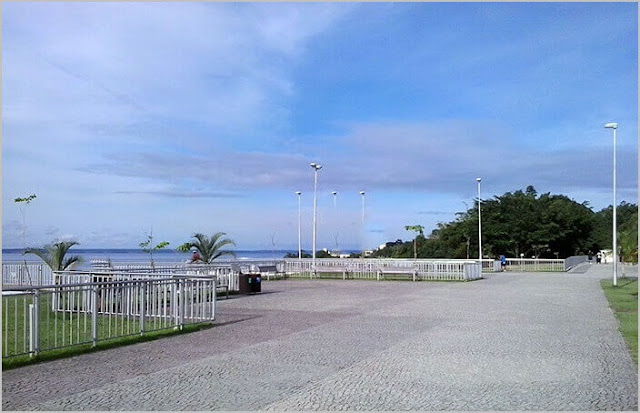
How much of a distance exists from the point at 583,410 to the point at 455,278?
79.5 ft

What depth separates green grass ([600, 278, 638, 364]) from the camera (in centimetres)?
1127

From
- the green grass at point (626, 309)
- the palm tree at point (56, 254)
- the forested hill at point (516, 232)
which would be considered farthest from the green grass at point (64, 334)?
the forested hill at point (516, 232)

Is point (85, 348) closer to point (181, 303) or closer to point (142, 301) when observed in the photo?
point (142, 301)

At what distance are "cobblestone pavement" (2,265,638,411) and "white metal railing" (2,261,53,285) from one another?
1200 centimetres

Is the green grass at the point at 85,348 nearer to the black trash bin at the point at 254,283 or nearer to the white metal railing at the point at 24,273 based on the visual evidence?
the black trash bin at the point at 254,283

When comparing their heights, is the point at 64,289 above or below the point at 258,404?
above

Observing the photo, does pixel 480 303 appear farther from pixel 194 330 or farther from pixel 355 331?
pixel 194 330

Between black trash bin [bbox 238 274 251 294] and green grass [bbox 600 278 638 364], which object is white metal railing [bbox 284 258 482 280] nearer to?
green grass [bbox 600 278 638 364]

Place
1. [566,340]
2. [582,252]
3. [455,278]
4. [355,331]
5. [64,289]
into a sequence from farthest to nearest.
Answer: [582,252]
[455,278]
[355,331]
[566,340]
[64,289]

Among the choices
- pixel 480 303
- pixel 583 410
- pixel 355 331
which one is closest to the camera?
pixel 583 410

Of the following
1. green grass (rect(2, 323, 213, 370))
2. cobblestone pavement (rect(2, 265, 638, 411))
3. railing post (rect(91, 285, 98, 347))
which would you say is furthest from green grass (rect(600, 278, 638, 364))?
railing post (rect(91, 285, 98, 347))

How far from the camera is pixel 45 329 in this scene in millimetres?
11680

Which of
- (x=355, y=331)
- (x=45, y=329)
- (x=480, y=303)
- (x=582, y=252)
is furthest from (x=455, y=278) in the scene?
(x=582, y=252)

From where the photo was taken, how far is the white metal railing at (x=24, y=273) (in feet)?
77.9
